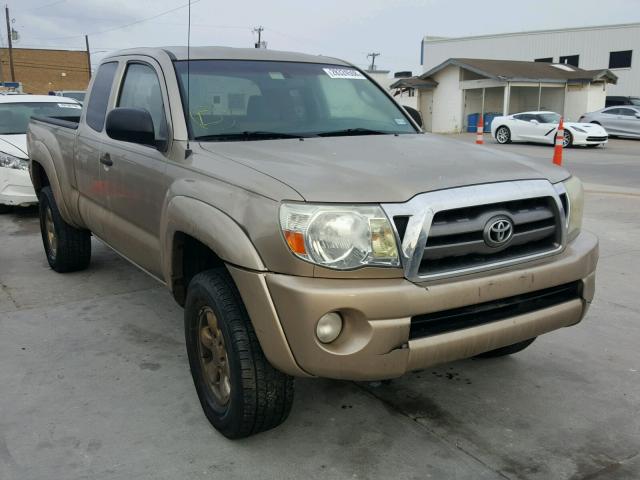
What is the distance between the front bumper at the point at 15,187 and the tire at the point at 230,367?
5.97 meters

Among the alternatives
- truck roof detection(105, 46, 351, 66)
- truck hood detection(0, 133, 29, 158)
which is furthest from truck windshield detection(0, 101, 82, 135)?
truck roof detection(105, 46, 351, 66)

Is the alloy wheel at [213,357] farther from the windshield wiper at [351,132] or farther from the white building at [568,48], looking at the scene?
the white building at [568,48]

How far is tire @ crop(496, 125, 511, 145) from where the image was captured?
23484 millimetres

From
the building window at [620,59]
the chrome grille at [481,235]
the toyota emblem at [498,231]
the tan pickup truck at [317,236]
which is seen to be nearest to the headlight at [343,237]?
the tan pickup truck at [317,236]

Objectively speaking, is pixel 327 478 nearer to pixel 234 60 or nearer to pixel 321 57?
pixel 234 60

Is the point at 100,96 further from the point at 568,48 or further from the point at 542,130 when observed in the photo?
the point at 568,48

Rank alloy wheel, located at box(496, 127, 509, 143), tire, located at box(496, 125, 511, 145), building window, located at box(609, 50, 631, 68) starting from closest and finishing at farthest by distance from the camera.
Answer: tire, located at box(496, 125, 511, 145) < alloy wheel, located at box(496, 127, 509, 143) < building window, located at box(609, 50, 631, 68)

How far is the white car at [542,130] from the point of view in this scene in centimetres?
2091

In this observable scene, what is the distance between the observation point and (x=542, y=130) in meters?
21.9

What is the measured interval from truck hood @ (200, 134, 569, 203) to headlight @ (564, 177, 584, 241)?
0.06 metres

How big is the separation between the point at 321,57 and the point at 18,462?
3.10 m

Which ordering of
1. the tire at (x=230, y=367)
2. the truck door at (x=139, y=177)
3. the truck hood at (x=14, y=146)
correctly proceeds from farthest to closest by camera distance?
the truck hood at (x=14, y=146)
the truck door at (x=139, y=177)
the tire at (x=230, y=367)

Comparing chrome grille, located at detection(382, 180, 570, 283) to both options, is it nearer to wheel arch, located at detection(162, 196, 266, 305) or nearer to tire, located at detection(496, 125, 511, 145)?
wheel arch, located at detection(162, 196, 266, 305)

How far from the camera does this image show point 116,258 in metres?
6.22
